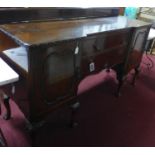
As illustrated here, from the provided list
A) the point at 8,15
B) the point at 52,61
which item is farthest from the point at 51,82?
the point at 8,15

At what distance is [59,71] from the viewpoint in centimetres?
127

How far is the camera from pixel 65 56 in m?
1.25

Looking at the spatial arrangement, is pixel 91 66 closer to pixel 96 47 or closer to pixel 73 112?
pixel 96 47

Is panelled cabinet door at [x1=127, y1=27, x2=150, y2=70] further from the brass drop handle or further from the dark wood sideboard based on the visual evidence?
the brass drop handle

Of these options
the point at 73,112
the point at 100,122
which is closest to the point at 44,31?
the point at 73,112

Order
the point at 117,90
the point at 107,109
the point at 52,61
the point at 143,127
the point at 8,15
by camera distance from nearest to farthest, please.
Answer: the point at 52,61 → the point at 8,15 → the point at 143,127 → the point at 107,109 → the point at 117,90

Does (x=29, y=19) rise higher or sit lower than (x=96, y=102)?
higher

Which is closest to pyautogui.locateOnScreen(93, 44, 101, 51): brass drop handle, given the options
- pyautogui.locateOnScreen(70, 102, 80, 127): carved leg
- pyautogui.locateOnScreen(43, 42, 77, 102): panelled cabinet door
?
pyautogui.locateOnScreen(43, 42, 77, 102): panelled cabinet door

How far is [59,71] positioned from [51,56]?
0.15 metres

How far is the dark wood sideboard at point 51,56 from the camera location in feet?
3.68

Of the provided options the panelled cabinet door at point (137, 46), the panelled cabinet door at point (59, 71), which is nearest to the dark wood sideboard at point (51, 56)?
the panelled cabinet door at point (59, 71)

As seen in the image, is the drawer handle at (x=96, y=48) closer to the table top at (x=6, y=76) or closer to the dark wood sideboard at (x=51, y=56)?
the dark wood sideboard at (x=51, y=56)

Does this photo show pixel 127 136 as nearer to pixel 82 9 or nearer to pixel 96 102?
pixel 96 102

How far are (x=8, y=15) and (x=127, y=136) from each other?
1412mm
